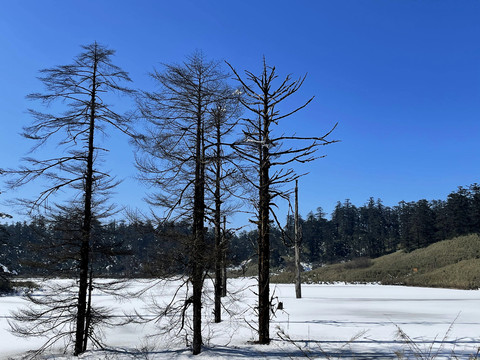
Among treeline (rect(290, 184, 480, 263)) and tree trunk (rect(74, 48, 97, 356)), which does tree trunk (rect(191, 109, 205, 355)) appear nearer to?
tree trunk (rect(74, 48, 97, 356))

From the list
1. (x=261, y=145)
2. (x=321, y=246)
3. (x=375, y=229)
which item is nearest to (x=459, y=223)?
(x=375, y=229)

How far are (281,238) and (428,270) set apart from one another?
48.4m

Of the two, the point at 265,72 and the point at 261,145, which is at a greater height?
the point at 265,72

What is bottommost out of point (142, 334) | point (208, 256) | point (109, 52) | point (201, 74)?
point (142, 334)

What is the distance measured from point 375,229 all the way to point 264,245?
327 feet

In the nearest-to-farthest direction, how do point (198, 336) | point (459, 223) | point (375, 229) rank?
point (198, 336)
point (459, 223)
point (375, 229)

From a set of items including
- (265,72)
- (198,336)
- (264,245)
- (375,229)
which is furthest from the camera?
(375,229)

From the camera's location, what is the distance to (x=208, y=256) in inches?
402

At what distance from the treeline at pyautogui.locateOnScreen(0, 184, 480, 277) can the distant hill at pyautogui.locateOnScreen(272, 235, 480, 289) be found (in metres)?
8.16

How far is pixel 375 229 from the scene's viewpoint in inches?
4058

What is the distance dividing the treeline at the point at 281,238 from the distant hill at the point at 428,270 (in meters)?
8.16

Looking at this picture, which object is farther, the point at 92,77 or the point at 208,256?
the point at 92,77

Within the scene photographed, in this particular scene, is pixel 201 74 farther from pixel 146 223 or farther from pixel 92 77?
pixel 146 223

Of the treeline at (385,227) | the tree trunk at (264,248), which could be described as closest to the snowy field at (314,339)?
the tree trunk at (264,248)
